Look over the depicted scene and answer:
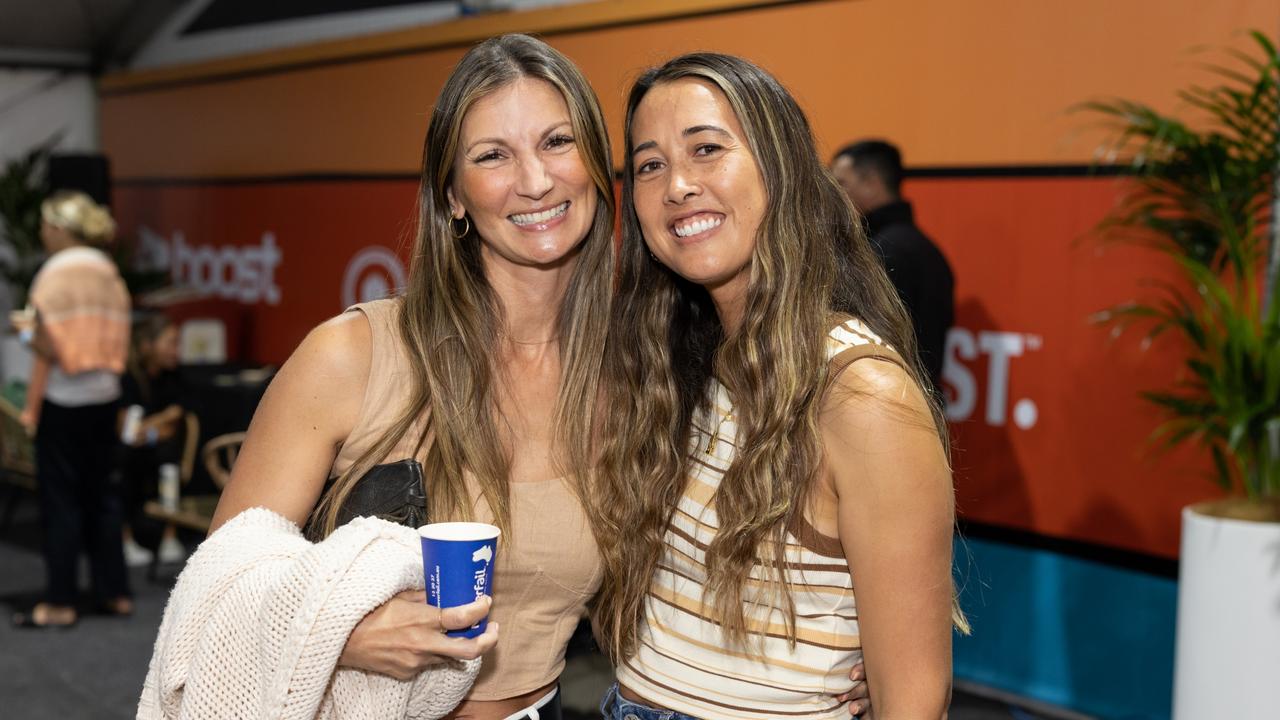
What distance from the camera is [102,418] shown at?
5.90 metres

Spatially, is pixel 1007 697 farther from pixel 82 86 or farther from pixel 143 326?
pixel 82 86

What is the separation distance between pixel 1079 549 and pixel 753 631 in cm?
337

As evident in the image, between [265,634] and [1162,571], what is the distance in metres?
3.71

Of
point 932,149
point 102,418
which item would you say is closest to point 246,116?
point 102,418

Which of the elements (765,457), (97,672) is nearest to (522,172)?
(765,457)

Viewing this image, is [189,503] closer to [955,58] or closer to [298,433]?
[955,58]

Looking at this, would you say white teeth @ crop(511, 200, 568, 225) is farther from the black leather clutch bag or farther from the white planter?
the white planter

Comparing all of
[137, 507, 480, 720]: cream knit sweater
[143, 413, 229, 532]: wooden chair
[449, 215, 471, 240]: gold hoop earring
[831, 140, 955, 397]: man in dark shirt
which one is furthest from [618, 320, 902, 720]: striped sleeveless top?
[143, 413, 229, 532]: wooden chair

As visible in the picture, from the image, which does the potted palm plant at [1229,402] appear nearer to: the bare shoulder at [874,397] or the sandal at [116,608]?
the bare shoulder at [874,397]

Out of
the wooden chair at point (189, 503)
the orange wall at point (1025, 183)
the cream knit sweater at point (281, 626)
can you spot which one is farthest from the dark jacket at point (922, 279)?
the wooden chair at point (189, 503)

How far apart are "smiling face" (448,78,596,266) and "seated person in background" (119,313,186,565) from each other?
5173 millimetres

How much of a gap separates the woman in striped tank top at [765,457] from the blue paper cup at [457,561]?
0.34 metres

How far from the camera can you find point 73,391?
19.0ft

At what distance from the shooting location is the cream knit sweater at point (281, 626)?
5.33 feet
